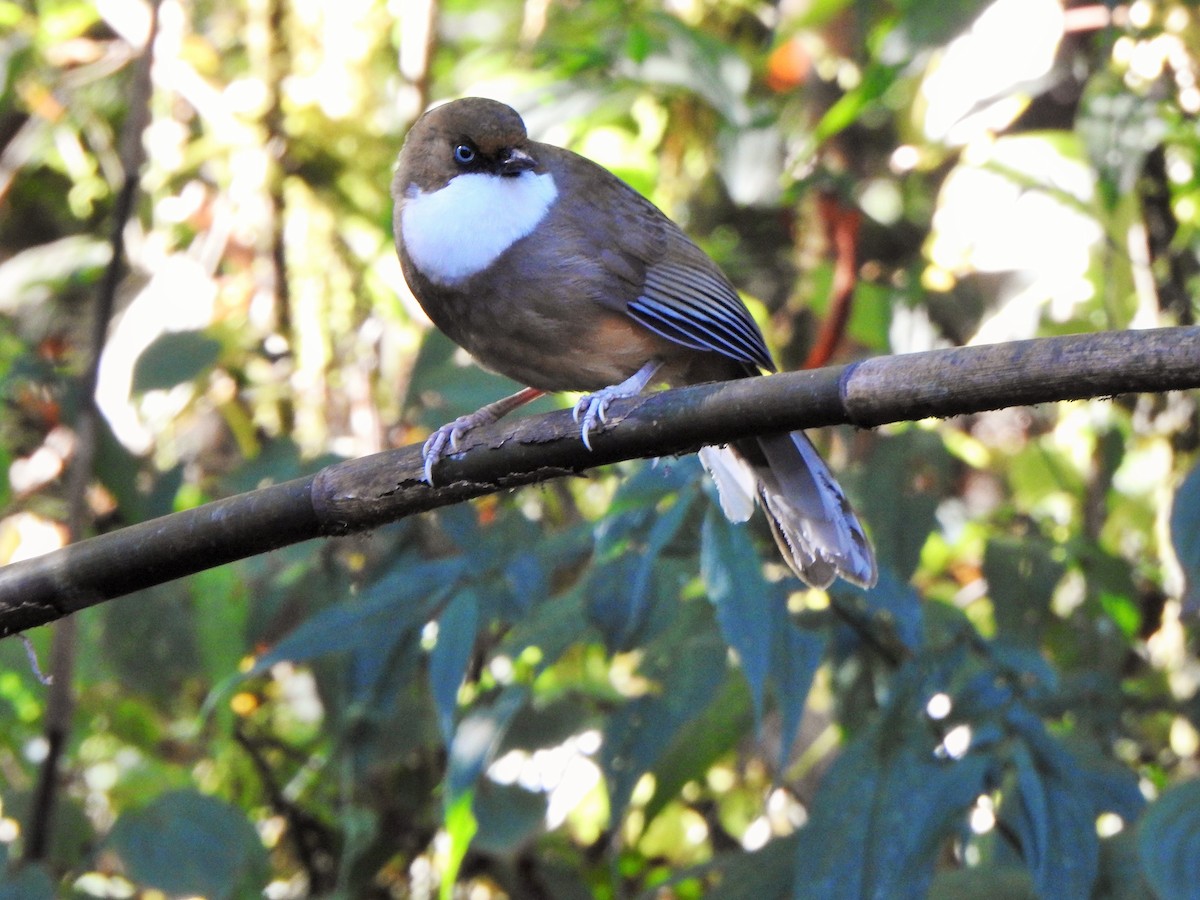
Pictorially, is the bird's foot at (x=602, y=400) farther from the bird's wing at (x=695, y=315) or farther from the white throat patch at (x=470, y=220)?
the white throat patch at (x=470, y=220)

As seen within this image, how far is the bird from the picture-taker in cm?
297

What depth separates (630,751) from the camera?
120 inches

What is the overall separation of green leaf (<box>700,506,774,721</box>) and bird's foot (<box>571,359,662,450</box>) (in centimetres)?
32

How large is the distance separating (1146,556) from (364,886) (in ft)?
8.25

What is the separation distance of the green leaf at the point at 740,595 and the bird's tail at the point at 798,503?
0.11 m

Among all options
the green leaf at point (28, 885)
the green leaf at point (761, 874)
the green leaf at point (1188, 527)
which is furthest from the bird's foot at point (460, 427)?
the green leaf at point (1188, 527)

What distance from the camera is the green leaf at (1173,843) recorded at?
2.49 metres

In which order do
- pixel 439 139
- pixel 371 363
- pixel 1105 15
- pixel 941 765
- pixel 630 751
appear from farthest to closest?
pixel 371 363 → pixel 1105 15 → pixel 439 139 → pixel 630 751 → pixel 941 765

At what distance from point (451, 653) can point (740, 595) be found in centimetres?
59

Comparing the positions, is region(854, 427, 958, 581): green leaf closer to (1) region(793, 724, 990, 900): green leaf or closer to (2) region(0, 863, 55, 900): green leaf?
→ (1) region(793, 724, 990, 900): green leaf

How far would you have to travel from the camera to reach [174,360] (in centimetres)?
385

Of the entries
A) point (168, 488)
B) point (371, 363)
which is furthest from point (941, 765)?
point (371, 363)

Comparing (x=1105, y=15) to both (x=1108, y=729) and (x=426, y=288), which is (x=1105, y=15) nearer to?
(x=1108, y=729)

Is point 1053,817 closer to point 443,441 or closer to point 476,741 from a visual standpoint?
point 476,741
